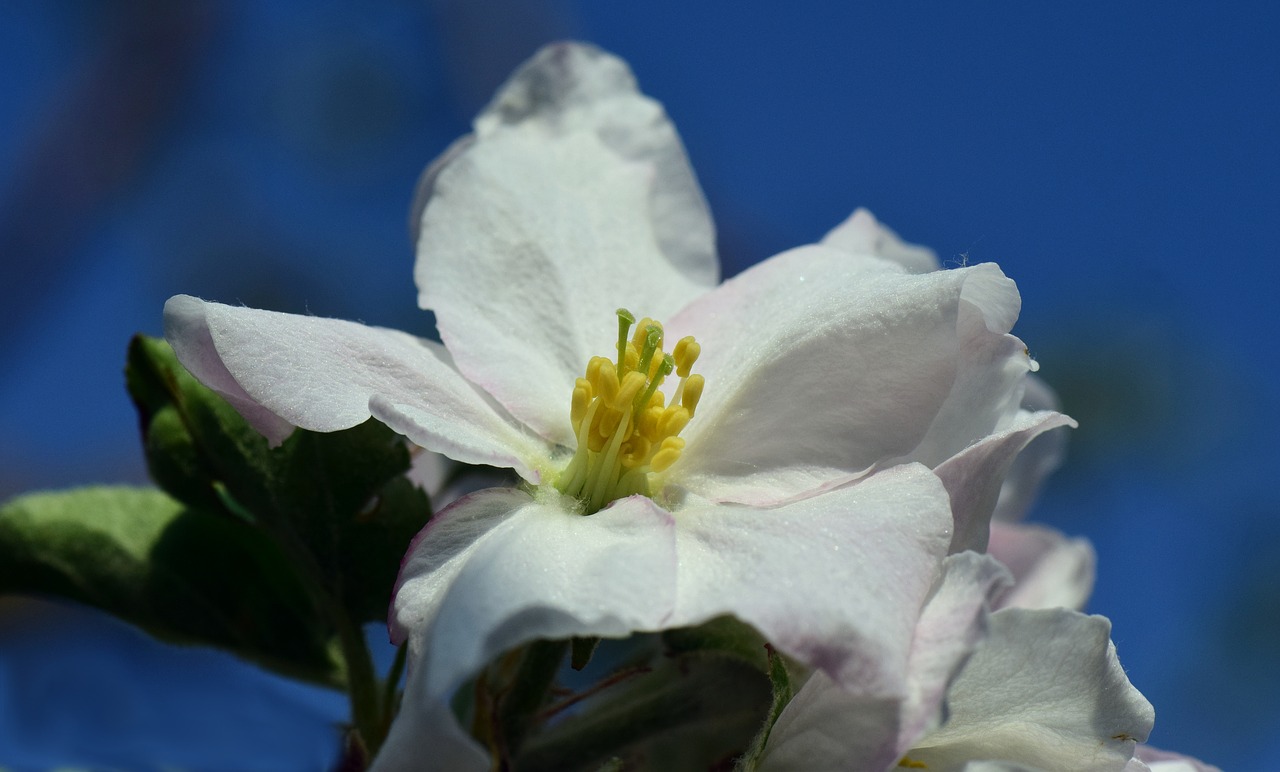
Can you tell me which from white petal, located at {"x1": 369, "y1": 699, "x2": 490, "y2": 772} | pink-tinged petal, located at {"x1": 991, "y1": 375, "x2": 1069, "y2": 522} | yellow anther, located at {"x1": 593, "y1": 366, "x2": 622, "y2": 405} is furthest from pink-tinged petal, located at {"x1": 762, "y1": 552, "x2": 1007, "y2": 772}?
pink-tinged petal, located at {"x1": 991, "y1": 375, "x2": 1069, "y2": 522}

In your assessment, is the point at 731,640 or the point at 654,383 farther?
the point at 654,383

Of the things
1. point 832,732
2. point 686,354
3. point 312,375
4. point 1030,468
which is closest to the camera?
point 832,732

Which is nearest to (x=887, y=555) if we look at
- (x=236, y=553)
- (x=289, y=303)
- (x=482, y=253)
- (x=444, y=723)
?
(x=444, y=723)

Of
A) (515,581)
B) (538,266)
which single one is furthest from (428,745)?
(538,266)

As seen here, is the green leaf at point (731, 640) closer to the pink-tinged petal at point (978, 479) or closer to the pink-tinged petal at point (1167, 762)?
the pink-tinged petal at point (978, 479)

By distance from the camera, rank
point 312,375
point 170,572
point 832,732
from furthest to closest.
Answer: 1. point 170,572
2. point 312,375
3. point 832,732

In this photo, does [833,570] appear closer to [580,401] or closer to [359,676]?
[580,401]
